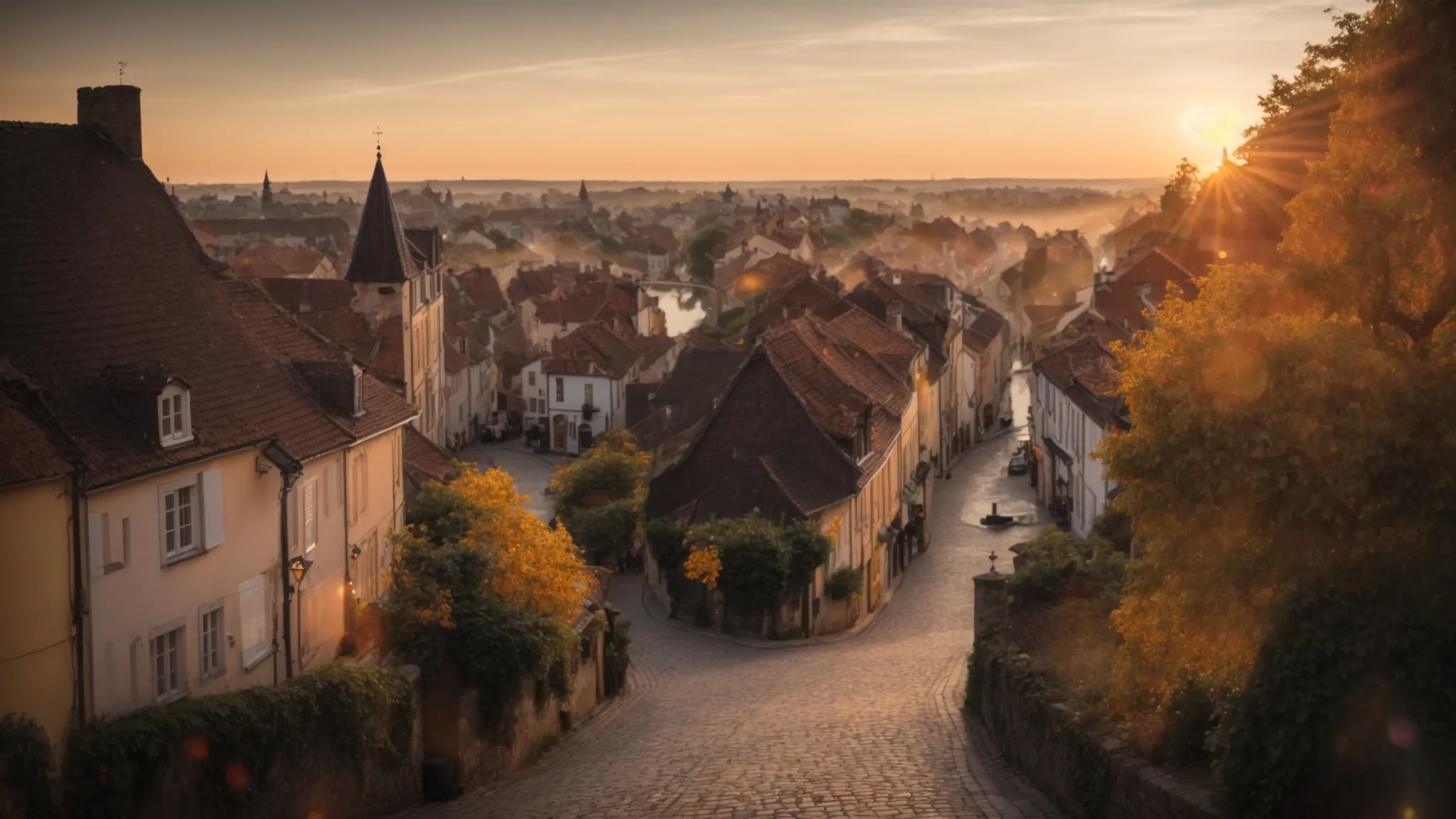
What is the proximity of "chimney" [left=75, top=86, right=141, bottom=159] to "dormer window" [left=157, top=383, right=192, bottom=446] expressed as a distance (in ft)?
20.5

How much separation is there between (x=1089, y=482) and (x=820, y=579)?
10996 mm

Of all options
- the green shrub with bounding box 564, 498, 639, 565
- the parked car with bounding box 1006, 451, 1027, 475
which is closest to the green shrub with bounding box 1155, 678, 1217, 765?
the green shrub with bounding box 564, 498, 639, 565

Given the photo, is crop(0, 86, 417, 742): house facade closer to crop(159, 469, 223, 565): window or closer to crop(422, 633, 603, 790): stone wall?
crop(159, 469, 223, 565): window

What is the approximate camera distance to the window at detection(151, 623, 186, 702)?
21.1 m

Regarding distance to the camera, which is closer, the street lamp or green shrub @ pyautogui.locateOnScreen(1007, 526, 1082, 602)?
the street lamp

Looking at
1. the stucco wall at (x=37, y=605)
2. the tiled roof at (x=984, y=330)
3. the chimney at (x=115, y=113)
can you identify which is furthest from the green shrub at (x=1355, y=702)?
the tiled roof at (x=984, y=330)

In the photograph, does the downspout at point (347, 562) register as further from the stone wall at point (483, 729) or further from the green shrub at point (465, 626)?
the stone wall at point (483, 729)

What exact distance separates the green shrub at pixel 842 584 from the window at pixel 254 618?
22.4 metres

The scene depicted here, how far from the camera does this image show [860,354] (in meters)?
60.5

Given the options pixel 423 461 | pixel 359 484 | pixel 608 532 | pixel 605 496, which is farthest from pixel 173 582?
pixel 605 496

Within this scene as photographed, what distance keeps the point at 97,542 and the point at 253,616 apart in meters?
4.91

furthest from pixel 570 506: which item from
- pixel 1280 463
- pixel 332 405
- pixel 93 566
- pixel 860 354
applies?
pixel 1280 463

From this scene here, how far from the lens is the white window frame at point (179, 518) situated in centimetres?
2120

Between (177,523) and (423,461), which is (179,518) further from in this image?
(423,461)
